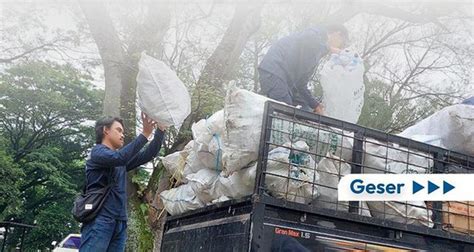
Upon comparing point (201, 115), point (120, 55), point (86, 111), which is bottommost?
point (201, 115)

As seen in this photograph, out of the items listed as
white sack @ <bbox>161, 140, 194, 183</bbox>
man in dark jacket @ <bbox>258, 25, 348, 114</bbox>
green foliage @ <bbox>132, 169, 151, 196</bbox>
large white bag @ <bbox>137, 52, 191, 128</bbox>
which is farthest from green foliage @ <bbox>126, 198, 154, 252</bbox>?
large white bag @ <bbox>137, 52, 191, 128</bbox>

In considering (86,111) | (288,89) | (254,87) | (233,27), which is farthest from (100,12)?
(86,111)

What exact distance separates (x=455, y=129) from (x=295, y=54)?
1214 millimetres

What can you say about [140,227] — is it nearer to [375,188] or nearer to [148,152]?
[148,152]

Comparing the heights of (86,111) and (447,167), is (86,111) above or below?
above

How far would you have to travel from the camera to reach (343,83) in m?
3.54

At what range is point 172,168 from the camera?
11.3ft

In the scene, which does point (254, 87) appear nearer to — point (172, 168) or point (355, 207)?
point (172, 168)

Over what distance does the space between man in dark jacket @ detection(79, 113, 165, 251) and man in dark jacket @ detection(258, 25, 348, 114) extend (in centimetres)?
104

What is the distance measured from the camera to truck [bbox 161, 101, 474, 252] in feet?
7.58

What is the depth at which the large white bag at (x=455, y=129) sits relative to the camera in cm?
298

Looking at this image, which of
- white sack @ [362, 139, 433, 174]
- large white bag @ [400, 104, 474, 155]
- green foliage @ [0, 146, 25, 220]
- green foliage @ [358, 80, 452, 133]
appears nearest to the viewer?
white sack @ [362, 139, 433, 174]

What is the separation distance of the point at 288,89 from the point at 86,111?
20169 mm

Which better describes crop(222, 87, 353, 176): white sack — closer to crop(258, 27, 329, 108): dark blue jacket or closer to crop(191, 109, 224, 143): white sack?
crop(191, 109, 224, 143): white sack
